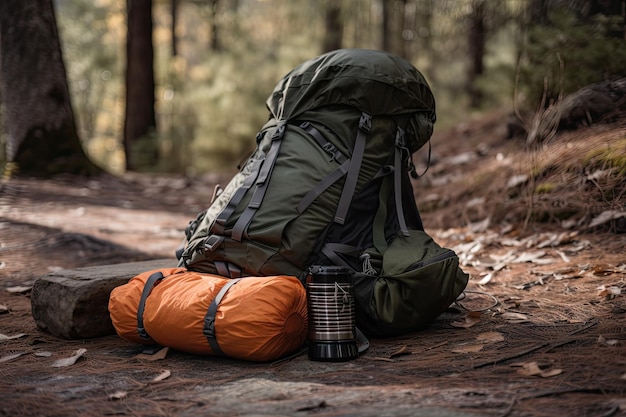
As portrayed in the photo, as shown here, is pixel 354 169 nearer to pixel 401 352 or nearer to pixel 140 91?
pixel 401 352

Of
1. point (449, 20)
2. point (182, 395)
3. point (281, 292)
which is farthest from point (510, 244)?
point (449, 20)

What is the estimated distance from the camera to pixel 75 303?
347 centimetres

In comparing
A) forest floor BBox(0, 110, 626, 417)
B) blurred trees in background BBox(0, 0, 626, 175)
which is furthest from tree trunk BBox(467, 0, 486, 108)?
forest floor BBox(0, 110, 626, 417)

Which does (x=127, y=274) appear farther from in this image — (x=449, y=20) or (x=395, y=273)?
(x=449, y=20)

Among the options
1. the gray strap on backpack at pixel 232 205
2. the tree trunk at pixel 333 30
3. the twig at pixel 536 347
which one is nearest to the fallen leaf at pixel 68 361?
the gray strap on backpack at pixel 232 205

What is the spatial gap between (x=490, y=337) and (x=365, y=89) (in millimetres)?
1453

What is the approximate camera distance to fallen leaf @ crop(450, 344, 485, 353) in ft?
9.63

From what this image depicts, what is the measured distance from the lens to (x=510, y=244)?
493cm

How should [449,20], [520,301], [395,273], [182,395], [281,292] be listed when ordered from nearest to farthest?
[182,395], [281,292], [395,273], [520,301], [449,20]

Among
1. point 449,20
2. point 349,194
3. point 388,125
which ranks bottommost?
point 349,194

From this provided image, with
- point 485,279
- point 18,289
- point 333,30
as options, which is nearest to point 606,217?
point 485,279

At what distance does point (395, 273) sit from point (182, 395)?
3.91 ft

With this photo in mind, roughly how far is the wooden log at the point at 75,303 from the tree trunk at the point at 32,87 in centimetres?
471

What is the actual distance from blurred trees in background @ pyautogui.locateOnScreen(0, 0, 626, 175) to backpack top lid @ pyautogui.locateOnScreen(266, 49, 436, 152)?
262 cm
